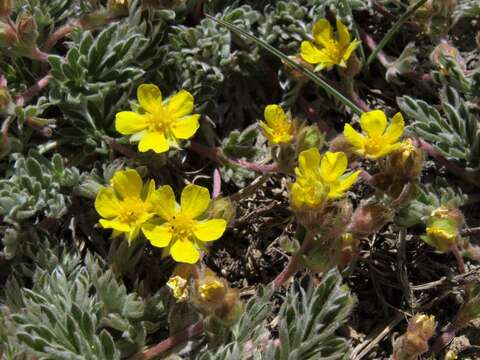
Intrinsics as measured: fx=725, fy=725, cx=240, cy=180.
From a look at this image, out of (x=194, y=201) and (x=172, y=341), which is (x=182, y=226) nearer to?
(x=194, y=201)

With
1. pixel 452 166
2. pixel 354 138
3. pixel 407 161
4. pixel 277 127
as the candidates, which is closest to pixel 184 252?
pixel 277 127

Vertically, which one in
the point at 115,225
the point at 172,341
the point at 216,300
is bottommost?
the point at 172,341

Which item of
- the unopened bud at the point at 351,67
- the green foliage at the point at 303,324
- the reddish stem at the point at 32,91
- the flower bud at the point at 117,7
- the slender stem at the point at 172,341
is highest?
the flower bud at the point at 117,7

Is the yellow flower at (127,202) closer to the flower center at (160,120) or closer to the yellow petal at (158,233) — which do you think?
the yellow petal at (158,233)

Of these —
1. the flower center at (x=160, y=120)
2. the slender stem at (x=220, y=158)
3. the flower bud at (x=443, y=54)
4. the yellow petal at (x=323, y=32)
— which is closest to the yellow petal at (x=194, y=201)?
the flower center at (x=160, y=120)

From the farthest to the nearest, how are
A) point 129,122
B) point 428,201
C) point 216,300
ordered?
point 428,201 → point 129,122 → point 216,300

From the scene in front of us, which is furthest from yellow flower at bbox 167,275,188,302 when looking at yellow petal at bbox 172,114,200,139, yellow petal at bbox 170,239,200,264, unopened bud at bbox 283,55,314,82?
unopened bud at bbox 283,55,314,82
